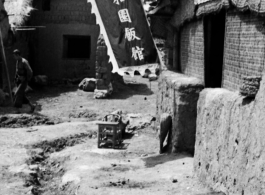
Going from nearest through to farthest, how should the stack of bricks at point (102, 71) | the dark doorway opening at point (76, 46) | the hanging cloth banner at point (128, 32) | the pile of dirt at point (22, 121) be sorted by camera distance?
the hanging cloth banner at point (128, 32)
the pile of dirt at point (22, 121)
the stack of bricks at point (102, 71)
the dark doorway opening at point (76, 46)

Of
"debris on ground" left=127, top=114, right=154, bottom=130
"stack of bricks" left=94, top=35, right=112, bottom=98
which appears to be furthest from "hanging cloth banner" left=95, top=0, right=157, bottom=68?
"stack of bricks" left=94, top=35, right=112, bottom=98

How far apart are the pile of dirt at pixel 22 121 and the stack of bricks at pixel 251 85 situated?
7.16 meters

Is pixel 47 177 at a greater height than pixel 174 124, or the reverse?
pixel 174 124

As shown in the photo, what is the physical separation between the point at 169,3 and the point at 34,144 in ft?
13.0

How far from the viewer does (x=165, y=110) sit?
916cm

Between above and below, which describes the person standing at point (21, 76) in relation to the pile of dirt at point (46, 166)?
above

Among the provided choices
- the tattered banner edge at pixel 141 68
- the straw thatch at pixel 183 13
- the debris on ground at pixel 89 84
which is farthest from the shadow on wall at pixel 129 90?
the tattered banner edge at pixel 141 68

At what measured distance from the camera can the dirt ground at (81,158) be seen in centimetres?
667

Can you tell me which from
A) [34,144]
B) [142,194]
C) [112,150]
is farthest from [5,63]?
[142,194]

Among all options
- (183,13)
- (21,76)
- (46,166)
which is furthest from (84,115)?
(183,13)

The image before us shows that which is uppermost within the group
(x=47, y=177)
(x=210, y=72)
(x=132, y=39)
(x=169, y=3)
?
(x=169, y=3)

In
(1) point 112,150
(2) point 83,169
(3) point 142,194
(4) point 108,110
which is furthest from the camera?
(4) point 108,110

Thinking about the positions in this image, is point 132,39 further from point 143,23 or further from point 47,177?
point 47,177

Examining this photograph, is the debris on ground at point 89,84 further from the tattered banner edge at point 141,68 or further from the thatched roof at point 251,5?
the thatched roof at point 251,5
